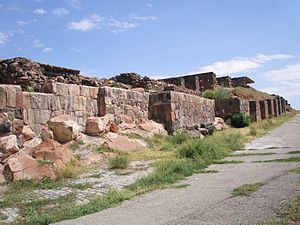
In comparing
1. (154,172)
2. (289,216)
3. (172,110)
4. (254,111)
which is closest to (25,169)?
(154,172)

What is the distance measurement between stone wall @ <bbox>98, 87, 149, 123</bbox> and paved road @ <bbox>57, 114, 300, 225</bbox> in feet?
19.6

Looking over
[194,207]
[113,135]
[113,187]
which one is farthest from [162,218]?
[113,135]

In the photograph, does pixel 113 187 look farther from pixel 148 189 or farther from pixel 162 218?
pixel 162 218

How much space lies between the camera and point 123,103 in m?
14.1

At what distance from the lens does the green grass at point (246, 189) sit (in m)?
5.93

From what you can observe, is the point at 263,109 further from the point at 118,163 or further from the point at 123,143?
the point at 118,163

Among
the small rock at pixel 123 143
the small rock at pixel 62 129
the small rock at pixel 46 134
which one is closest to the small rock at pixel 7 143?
the small rock at pixel 46 134

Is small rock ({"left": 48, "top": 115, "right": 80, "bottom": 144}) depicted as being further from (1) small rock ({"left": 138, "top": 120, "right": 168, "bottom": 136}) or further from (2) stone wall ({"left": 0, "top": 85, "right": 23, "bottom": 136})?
(1) small rock ({"left": 138, "top": 120, "right": 168, "bottom": 136})

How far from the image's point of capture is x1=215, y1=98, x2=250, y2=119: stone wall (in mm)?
24797

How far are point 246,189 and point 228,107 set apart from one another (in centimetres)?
1937

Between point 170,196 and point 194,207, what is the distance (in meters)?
0.97

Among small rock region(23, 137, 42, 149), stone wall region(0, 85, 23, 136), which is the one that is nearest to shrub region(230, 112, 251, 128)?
small rock region(23, 137, 42, 149)

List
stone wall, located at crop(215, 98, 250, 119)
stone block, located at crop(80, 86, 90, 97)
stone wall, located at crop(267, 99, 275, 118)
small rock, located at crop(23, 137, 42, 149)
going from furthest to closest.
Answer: stone wall, located at crop(267, 99, 275, 118) < stone wall, located at crop(215, 98, 250, 119) < stone block, located at crop(80, 86, 90, 97) < small rock, located at crop(23, 137, 42, 149)

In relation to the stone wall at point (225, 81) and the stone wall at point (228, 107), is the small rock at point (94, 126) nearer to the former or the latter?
the stone wall at point (228, 107)
